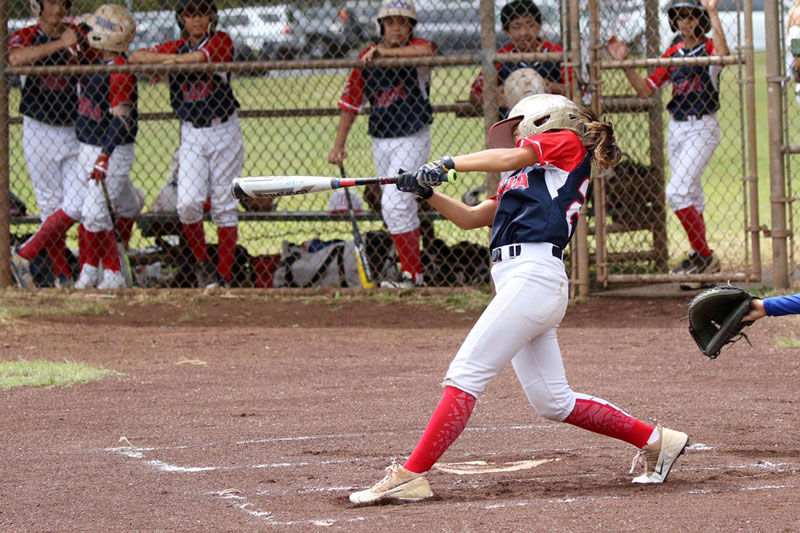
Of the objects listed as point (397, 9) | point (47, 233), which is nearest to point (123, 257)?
point (47, 233)

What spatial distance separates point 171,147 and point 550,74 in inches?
457

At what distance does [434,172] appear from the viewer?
3.38 m

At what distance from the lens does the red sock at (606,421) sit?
3707 mm

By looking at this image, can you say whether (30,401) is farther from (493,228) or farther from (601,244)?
(601,244)

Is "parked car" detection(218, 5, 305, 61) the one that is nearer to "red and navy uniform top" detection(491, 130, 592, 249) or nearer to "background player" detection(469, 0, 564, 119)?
"background player" detection(469, 0, 564, 119)

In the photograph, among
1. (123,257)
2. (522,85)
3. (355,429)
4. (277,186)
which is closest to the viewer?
(277,186)

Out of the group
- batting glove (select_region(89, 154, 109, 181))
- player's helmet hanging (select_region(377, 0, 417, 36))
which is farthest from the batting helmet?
batting glove (select_region(89, 154, 109, 181))

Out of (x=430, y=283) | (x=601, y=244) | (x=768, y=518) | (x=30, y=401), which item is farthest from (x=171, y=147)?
(x=768, y=518)

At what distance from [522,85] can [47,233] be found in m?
3.86

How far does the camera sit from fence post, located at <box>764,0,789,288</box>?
7.48m

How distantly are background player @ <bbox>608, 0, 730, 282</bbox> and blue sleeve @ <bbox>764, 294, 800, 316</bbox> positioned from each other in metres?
4.35

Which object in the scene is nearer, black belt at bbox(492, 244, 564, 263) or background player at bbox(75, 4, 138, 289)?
black belt at bbox(492, 244, 564, 263)

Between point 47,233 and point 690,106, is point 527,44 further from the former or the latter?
point 47,233

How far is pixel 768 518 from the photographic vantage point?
3.18 meters
